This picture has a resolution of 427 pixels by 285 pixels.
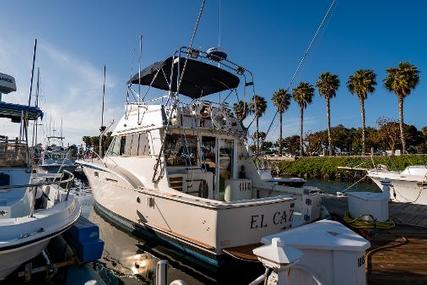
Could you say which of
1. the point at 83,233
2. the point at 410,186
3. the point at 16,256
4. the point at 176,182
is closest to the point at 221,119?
the point at 176,182

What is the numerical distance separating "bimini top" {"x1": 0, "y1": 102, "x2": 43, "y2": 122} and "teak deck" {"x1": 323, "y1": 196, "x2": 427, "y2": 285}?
8430 mm

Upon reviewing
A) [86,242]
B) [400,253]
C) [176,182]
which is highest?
[176,182]

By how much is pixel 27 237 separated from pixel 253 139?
23.0ft

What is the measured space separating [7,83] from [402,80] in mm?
38263

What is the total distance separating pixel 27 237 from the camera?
450cm

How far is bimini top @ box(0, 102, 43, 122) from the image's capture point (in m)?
7.73

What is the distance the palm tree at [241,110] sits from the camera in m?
10.3

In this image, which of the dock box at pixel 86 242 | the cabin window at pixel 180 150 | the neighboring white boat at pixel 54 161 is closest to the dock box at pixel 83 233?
the dock box at pixel 86 242

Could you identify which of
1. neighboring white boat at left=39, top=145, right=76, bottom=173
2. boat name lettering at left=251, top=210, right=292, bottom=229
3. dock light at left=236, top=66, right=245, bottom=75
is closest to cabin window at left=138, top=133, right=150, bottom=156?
dock light at left=236, top=66, right=245, bottom=75

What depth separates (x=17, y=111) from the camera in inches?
310

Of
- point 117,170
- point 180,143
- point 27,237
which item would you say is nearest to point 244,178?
point 180,143

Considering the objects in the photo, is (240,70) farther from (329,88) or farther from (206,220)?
(329,88)

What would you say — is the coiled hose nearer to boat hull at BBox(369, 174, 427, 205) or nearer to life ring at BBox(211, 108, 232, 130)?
life ring at BBox(211, 108, 232, 130)

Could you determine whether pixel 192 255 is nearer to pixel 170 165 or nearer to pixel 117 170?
pixel 170 165
